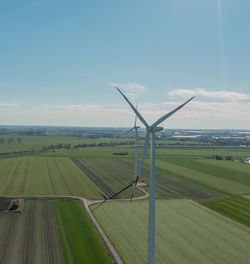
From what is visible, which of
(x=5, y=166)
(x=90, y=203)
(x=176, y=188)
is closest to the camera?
(x=90, y=203)

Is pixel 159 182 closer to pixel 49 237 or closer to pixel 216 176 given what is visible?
pixel 216 176

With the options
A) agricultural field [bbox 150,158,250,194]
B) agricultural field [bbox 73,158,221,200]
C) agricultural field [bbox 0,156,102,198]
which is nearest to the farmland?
agricultural field [bbox 0,156,102,198]

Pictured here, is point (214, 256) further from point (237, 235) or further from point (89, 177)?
point (89, 177)

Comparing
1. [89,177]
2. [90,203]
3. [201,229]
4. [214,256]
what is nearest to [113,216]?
[90,203]

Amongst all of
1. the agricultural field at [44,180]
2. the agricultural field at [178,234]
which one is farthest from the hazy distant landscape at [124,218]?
the agricultural field at [44,180]

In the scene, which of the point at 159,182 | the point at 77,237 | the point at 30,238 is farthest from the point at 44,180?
the point at 77,237
